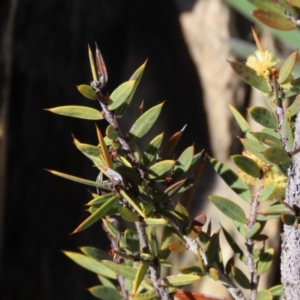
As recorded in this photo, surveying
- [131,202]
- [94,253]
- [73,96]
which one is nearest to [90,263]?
[94,253]

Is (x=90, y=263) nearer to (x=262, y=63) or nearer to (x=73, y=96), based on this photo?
(x=262, y=63)

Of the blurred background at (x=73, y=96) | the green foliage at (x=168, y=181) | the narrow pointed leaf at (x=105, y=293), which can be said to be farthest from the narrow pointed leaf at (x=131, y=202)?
the blurred background at (x=73, y=96)

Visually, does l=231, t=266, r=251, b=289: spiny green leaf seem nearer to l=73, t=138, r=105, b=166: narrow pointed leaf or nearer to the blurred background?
l=73, t=138, r=105, b=166: narrow pointed leaf

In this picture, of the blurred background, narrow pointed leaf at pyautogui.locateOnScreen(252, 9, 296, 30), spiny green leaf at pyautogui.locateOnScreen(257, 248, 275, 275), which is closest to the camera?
narrow pointed leaf at pyautogui.locateOnScreen(252, 9, 296, 30)

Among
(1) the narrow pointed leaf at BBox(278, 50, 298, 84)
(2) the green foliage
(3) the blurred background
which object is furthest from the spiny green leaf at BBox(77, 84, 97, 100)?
(3) the blurred background

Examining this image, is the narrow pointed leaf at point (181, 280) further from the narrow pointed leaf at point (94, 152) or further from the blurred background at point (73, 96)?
the blurred background at point (73, 96)

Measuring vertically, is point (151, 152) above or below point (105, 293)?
above
